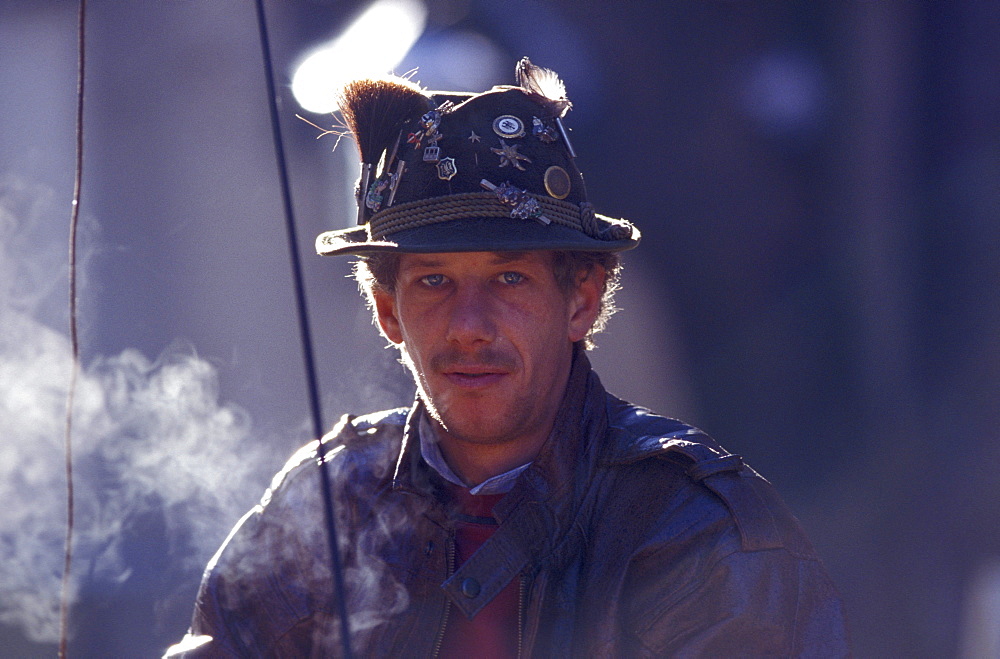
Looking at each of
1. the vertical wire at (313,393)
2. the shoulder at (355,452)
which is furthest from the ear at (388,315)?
the vertical wire at (313,393)

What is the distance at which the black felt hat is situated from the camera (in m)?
2.40

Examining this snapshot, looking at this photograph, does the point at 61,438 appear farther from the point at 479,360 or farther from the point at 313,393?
the point at 313,393

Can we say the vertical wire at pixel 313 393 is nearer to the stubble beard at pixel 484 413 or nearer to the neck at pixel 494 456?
the stubble beard at pixel 484 413

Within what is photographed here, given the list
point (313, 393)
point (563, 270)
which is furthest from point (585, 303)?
point (313, 393)

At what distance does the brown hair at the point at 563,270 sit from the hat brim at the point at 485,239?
90 mm

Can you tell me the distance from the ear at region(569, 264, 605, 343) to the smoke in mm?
1733

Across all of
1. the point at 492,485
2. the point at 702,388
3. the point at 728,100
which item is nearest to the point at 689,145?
the point at 728,100

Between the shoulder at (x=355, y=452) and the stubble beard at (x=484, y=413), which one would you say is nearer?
the stubble beard at (x=484, y=413)

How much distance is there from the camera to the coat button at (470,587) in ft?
7.52

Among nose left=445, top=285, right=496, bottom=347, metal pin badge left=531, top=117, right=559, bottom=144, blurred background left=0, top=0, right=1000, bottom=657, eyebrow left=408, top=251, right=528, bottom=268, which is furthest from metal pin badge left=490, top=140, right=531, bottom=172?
blurred background left=0, top=0, right=1000, bottom=657

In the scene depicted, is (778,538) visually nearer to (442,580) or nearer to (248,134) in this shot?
(442,580)

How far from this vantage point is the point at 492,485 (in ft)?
8.29

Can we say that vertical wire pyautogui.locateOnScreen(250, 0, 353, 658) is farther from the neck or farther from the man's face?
the neck

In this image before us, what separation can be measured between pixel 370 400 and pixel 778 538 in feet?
6.73
